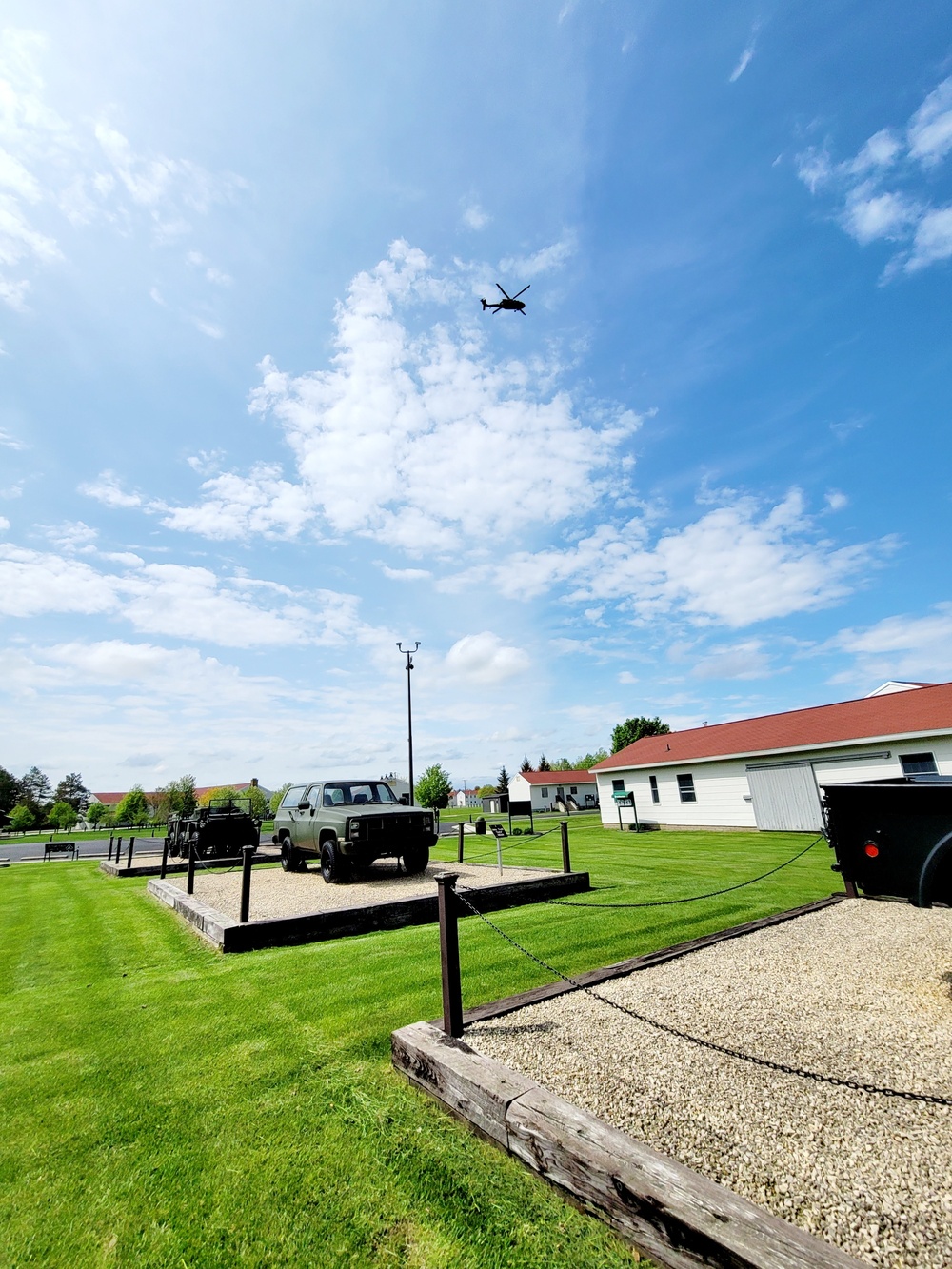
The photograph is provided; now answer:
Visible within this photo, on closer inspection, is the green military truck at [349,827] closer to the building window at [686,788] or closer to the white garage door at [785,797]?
the white garage door at [785,797]

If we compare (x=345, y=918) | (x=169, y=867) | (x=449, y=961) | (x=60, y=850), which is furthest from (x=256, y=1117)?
(x=60, y=850)

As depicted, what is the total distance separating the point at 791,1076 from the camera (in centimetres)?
328

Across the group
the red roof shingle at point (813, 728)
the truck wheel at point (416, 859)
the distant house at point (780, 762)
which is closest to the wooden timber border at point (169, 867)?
the truck wheel at point (416, 859)

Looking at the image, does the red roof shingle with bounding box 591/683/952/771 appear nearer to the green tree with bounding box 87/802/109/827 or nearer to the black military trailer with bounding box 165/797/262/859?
the black military trailer with bounding box 165/797/262/859

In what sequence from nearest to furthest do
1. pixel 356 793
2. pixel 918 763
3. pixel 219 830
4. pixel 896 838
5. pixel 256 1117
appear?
pixel 256 1117 → pixel 896 838 → pixel 356 793 → pixel 219 830 → pixel 918 763

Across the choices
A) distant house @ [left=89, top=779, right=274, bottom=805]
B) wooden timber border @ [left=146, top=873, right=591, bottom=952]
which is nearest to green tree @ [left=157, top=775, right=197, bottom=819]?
distant house @ [left=89, top=779, right=274, bottom=805]

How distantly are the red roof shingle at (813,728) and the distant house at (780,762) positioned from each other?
0.05m

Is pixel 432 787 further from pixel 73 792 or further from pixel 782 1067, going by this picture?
pixel 73 792

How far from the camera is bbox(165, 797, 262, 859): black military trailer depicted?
1537 centimetres

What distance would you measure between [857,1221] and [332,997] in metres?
3.93

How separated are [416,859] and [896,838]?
29.0 ft

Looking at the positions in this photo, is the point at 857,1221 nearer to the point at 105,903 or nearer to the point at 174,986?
the point at 174,986

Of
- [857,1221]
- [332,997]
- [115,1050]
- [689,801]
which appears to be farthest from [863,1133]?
[689,801]

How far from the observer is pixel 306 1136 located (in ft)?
9.49
